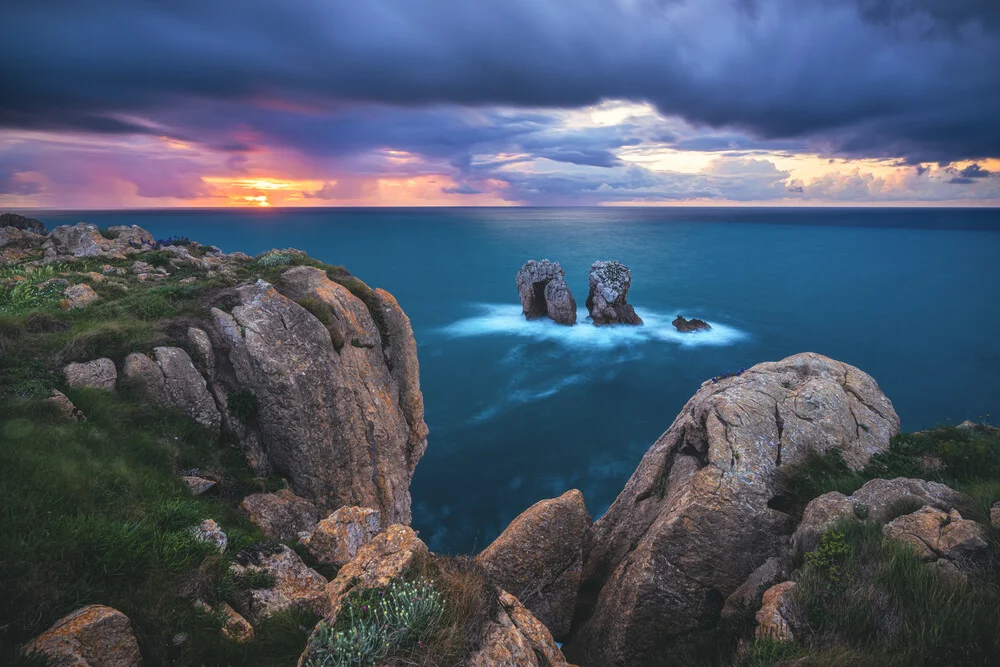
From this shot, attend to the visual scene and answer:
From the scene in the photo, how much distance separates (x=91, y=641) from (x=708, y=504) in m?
12.8

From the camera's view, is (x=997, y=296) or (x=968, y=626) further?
(x=997, y=296)

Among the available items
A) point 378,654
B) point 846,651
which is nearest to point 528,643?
point 378,654

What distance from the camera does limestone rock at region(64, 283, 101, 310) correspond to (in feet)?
56.3

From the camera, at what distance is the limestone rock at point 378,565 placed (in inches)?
293

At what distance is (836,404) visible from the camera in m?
15.0

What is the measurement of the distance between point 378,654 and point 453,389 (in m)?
53.2

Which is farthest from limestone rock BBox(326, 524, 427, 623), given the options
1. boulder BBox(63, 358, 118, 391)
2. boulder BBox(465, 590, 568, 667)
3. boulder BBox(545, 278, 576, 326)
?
boulder BBox(545, 278, 576, 326)

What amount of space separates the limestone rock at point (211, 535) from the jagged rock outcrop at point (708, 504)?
1001cm

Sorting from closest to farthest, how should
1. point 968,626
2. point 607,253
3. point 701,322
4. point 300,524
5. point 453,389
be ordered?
point 968,626, point 300,524, point 453,389, point 701,322, point 607,253

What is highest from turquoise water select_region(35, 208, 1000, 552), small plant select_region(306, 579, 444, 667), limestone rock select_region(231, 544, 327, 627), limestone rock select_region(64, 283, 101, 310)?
limestone rock select_region(64, 283, 101, 310)

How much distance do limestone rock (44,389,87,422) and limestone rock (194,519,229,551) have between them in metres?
5.05

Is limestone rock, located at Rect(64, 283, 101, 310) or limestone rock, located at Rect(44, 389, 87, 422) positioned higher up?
limestone rock, located at Rect(64, 283, 101, 310)

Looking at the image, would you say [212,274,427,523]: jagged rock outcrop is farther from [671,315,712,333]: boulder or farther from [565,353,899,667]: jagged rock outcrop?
[671,315,712,333]: boulder

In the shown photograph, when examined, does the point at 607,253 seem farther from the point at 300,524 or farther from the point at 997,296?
the point at 300,524
